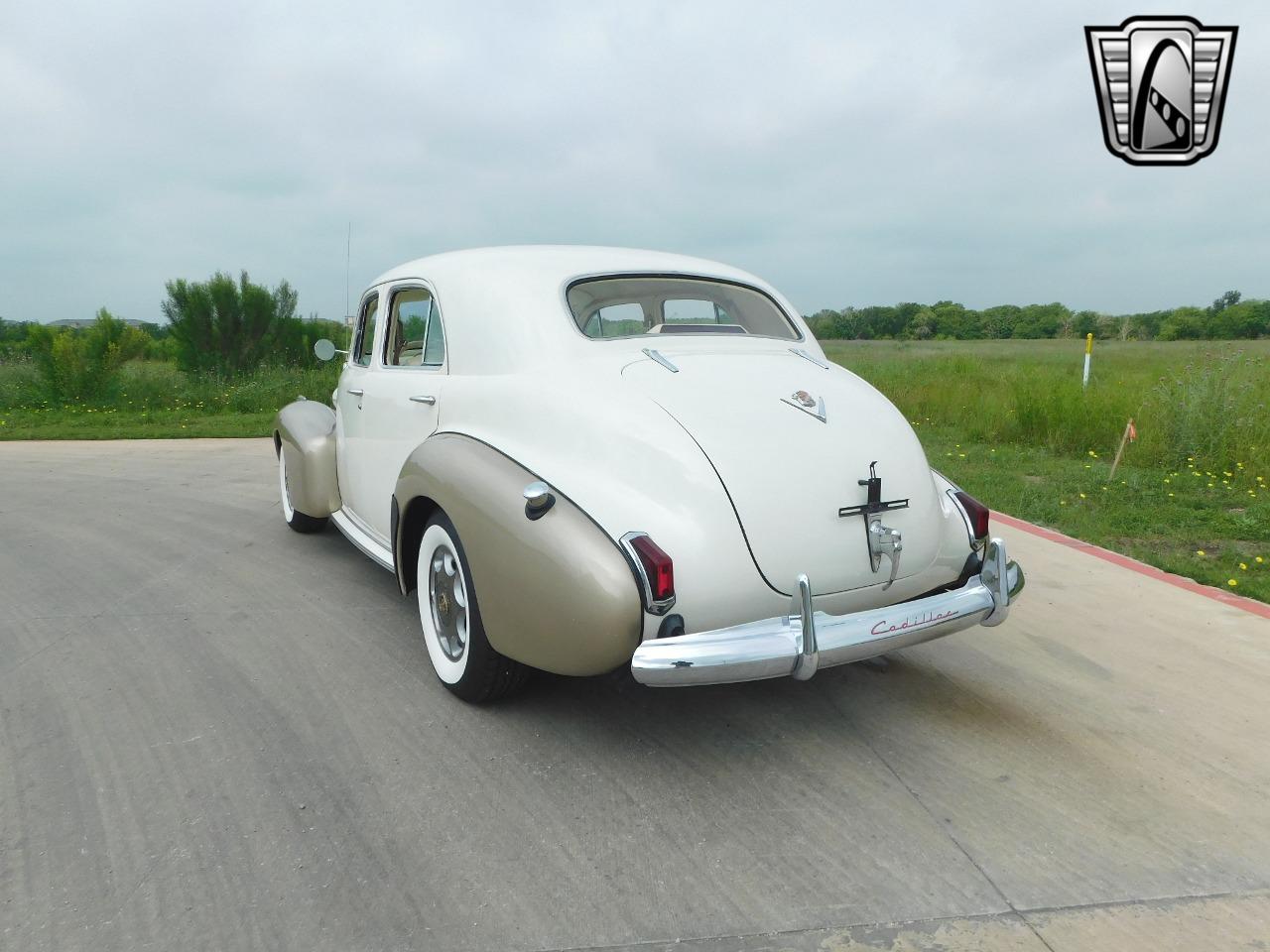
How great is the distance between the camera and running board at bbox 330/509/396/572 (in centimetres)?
416

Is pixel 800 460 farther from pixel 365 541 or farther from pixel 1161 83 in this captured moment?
pixel 1161 83

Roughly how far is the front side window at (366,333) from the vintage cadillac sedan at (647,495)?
84cm

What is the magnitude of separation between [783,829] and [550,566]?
1.04 m

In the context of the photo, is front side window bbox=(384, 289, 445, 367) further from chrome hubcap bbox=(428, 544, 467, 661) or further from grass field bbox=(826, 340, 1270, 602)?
grass field bbox=(826, 340, 1270, 602)

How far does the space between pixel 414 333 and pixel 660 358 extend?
1.50m

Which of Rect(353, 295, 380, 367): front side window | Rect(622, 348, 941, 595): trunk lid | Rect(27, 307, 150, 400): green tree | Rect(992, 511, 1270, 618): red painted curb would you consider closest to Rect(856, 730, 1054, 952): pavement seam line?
Rect(622, 348, 941, 595): trunk lid

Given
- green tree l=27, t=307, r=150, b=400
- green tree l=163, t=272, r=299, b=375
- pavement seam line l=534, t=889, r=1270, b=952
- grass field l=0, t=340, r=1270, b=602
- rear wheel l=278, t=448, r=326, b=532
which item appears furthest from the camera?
green tree l=163, t=272, r=299, b=375

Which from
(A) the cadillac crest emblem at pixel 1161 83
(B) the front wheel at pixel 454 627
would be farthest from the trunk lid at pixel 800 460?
(A) the cadillac crest emblem at pixel 1161 83

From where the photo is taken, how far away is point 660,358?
3379 mm

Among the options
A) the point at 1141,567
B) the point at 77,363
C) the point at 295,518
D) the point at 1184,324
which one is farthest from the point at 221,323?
the point at 1184,324

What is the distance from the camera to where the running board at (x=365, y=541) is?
13.6 ft

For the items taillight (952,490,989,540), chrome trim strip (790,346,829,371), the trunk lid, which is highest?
chrome trim strip (790,346,829,371)

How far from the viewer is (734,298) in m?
4.25

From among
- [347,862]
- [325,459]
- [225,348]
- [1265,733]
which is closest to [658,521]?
[347,862]
